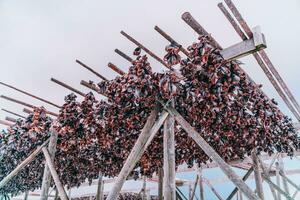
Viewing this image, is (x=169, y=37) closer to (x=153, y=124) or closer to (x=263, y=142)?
(x=153, y=124)

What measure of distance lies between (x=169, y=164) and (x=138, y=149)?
1.53 ft

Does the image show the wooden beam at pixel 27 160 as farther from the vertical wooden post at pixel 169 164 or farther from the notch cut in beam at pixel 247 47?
the notch cut in beam at pixel 247 47

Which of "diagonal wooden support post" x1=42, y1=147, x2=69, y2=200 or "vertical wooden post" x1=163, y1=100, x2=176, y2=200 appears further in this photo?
"diagonal wooden support post" x1=42, y1=147, x2=69, y2=200

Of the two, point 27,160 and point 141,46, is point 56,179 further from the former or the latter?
point 141,46

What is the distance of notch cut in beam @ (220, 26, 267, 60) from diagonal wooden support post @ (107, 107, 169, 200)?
1232 millimetres

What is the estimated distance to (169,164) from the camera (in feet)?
11.9

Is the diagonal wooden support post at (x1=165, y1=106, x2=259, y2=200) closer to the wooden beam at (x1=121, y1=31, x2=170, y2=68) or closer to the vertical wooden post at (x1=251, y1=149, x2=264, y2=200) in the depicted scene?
the wooden beam at (x1=121, y1=31, x2=170, y2=68)

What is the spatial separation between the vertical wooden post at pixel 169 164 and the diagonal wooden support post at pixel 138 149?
134 millimetres

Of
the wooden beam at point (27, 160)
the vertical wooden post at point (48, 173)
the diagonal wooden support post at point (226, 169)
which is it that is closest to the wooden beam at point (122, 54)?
the diagonal wooden support post at point (226, 169)

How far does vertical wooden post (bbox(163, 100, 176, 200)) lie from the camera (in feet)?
11.6

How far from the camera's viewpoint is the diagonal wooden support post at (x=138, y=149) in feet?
11.4

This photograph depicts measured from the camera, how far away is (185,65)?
3.88 m

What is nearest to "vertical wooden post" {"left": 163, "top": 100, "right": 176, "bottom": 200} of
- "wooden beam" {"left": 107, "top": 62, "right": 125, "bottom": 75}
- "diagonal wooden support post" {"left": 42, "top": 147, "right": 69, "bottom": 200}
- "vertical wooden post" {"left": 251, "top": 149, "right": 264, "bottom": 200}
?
"wooden beam" {"left": 107, "top": 62, "right": 125, "bottom": 75}

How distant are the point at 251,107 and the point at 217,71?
166cm
